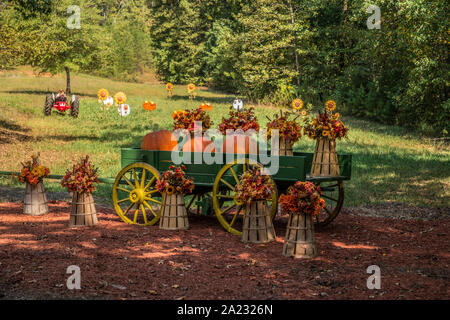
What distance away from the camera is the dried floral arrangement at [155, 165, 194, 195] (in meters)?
7.82

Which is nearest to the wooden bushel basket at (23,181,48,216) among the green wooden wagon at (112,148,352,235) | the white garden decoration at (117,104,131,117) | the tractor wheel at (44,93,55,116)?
the green wooden wagon at (112,148,352,235)

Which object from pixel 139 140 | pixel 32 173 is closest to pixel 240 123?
pixel 32 173

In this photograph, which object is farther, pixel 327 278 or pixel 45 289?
pixel 327 278

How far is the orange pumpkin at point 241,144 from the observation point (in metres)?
7.78

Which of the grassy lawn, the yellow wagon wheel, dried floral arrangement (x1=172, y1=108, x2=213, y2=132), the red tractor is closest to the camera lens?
the yellow wagon wheel

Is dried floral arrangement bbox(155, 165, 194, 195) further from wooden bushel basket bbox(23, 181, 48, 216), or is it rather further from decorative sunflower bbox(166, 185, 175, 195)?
wooden bushel basket bbox(23, 181, 48, 216)

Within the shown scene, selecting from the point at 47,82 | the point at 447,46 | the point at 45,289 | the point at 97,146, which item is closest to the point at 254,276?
the point at 45,289

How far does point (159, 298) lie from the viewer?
16.9 ft

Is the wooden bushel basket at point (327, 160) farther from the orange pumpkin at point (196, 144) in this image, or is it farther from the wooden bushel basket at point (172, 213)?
the wooden bushel basket at point (172, 213)

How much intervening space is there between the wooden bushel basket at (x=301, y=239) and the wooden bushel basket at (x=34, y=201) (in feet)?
14.7

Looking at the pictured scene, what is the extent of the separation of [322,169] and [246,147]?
123 centimetres

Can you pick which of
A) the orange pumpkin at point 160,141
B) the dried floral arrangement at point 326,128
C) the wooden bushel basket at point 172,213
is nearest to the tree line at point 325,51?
the dried floral arrangement at point 326,128

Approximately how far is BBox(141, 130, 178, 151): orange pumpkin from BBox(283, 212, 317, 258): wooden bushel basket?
112 inches
